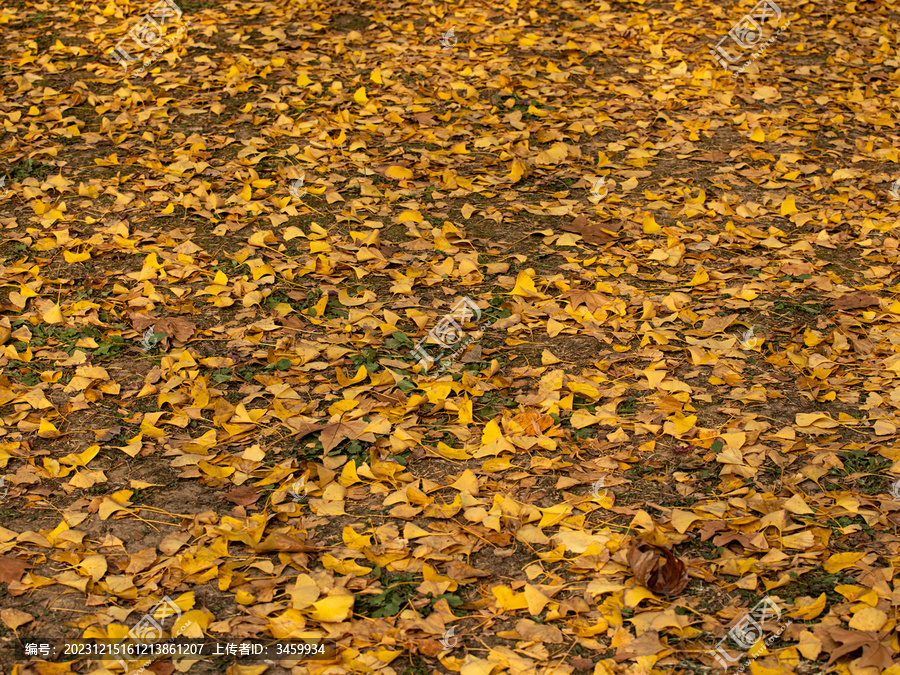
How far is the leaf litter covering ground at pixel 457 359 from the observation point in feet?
7.33

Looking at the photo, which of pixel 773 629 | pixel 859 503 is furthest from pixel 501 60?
pixel 773 629

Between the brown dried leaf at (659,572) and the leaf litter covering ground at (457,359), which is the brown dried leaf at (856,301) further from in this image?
the brown dried leaf at (659,572)

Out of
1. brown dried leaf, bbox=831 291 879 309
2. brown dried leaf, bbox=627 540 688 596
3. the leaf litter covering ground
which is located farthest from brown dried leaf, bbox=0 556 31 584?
brown dried leaf, bbox=831 291 879 309

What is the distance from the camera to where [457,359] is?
10.3 ft

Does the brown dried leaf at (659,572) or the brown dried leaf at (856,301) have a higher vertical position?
the brown dried leaf at (856,301)

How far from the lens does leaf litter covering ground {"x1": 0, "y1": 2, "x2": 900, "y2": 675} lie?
2234 millimetres

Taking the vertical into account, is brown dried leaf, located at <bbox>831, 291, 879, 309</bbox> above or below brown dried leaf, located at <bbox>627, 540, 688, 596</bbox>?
above

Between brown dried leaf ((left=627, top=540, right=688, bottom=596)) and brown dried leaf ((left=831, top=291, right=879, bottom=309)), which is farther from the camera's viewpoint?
brown dried leaf ((left=831, top=291, right=879, bottom=309))

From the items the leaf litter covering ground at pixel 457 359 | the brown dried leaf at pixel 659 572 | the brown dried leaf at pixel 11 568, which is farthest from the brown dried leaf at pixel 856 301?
the brown dried leaf at pixel 11 568

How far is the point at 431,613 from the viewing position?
220 cm

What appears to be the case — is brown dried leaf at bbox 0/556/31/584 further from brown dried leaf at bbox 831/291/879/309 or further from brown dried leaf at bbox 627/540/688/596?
brown dried leaf at bbox 831/291/879/309

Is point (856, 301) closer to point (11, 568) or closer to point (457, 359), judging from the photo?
point (457, 359)

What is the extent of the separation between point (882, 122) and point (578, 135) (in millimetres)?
1881

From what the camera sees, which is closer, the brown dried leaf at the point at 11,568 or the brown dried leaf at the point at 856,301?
the brown dried leaf at the point at 11,568
